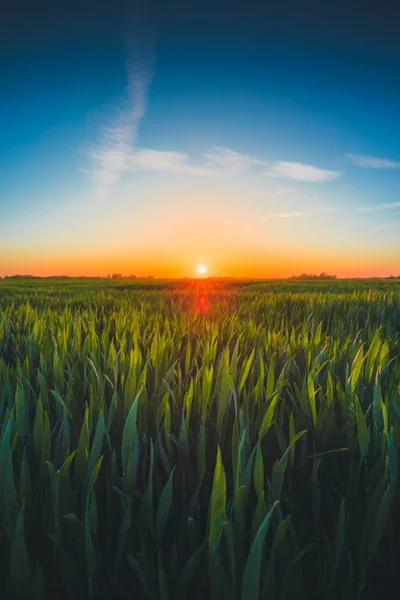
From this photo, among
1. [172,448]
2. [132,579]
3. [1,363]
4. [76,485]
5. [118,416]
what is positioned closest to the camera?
[132,579]

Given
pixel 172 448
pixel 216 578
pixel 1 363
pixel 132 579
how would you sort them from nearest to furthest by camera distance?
pixel 216 578
pixel 132 579
pixel 172 448
pixel 1 363

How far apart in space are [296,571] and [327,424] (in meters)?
0.45

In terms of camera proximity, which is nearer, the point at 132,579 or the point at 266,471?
the point at 132,579

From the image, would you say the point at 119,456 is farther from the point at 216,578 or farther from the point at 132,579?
the point at 216,578

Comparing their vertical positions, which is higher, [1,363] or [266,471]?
[1,363]

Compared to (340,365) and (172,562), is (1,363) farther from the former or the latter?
(340,365)

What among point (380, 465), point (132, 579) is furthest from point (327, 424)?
point (132, 579)

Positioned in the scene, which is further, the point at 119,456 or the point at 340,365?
the point at 340,365

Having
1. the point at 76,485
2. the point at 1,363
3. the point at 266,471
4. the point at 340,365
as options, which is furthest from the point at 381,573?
the point at 1,363

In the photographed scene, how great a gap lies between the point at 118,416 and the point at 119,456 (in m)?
0.12

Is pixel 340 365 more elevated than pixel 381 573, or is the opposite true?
pixel 340 365

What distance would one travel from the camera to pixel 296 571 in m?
0.57

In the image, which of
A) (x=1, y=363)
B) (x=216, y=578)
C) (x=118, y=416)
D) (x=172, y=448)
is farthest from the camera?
(x=1, y=363)

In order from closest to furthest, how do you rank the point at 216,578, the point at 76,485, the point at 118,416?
1. the point at 216,578
2. the point at 76,485
3. the point at 118,416
